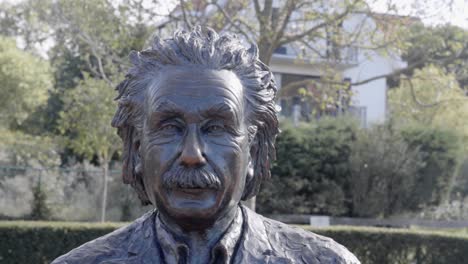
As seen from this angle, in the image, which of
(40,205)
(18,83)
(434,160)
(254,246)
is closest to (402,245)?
(254,246)

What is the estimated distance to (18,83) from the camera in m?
22.4

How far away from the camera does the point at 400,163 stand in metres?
18.7

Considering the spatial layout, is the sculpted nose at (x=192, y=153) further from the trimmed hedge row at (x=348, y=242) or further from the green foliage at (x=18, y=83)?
the green foliage at (x=18, y=83)

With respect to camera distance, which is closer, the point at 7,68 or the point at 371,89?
the point at 7,68

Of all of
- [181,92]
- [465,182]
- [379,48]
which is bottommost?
[465,182]

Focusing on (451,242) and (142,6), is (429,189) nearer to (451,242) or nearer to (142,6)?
(451,242)

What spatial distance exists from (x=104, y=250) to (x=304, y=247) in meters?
0.61

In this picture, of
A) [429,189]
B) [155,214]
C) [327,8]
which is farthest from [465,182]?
[155,214]

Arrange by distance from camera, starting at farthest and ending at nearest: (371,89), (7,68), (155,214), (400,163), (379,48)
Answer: (371,89)
(7,68)
(400,163)
(379,48)
(155,214)

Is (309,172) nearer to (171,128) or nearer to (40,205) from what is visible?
(40,205)

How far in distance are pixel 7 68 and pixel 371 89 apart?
58.6ft

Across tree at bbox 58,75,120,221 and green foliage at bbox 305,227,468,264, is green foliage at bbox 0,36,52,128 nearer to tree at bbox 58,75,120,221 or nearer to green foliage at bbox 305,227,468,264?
tree at bbox 58,75,120,221

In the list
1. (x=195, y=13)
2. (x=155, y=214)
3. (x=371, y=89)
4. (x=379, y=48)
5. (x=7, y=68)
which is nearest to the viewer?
(x=155, y=214)

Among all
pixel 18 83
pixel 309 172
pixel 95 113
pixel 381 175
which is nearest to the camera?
pixel 95 113
